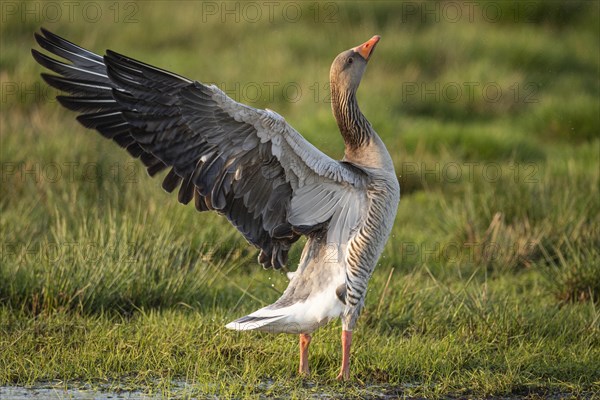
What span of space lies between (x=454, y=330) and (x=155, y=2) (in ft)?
37.1

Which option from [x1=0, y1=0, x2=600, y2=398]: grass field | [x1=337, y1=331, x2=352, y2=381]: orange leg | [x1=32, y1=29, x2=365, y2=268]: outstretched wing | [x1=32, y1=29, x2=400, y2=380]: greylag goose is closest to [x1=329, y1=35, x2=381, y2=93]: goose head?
[x1=32, y1=29, x2=400, y2=380]: greylag goose

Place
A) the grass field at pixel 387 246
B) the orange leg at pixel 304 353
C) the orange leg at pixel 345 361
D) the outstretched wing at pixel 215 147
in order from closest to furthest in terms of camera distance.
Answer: the outstretched wing at pixel 215 147, the orange leg at pixel 345 361, the orange leg at pixel 304 353, the grass field at pixel 387 246

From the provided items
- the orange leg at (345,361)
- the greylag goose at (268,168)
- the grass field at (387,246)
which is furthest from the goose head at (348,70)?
the grass field at (387,246)

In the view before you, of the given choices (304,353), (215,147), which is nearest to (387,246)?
(304,353)

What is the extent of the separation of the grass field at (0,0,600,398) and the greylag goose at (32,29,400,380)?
543mm

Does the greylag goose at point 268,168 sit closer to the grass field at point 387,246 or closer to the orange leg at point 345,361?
the orange leg at point 345,361

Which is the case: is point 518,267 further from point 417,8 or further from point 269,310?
point 417,8

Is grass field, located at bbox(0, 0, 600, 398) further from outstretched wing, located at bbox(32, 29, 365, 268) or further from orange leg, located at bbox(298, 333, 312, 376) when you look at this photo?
outstretched wing, located at bbox(32, 29, 365, 268)

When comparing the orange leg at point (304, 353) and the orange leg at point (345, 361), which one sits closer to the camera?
the orange leg at point (345, 361)

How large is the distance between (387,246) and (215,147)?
3261 mm

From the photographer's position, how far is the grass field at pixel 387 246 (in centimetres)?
627

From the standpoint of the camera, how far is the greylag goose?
5.58 m

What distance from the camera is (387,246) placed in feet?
28.5

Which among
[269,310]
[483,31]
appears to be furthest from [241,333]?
[483,31]
